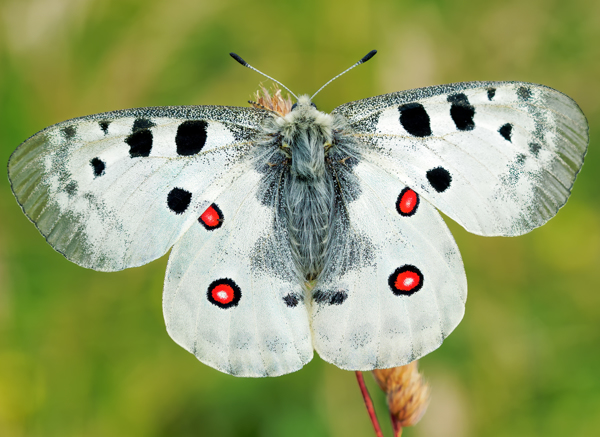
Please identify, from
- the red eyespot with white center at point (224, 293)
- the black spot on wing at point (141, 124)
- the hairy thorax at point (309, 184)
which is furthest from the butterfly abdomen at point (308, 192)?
the black spot on wing at point (141, 124)

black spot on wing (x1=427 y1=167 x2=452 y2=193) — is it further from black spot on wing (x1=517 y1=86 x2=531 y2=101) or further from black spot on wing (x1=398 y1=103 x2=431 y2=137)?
black spot on wing (x1=517 y1=86 x2=531 y2=101)

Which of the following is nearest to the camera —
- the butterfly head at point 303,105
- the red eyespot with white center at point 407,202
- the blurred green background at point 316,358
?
the red eyespot with white center at point 407,202

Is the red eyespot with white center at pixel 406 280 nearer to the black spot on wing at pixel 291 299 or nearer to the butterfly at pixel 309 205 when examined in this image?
the butterfly at pixel 309 205

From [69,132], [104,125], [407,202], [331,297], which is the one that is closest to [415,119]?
[407,202]

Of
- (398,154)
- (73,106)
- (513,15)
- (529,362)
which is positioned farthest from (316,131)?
(513,15)

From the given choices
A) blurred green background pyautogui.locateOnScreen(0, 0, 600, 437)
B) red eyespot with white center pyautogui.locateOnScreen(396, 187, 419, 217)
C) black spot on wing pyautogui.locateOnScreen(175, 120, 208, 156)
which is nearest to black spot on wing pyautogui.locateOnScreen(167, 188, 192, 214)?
black spot on wing pyautogui.locateOnScreen(175, 120, 208, 156)

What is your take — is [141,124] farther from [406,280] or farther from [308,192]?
[406,280]

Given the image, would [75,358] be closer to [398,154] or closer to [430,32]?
[398,154]

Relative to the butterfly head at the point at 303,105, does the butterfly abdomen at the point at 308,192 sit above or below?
below
